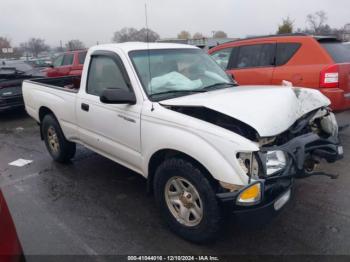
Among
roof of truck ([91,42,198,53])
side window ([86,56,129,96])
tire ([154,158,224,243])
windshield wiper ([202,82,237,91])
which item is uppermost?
roof of truck ([91,42,198,53])

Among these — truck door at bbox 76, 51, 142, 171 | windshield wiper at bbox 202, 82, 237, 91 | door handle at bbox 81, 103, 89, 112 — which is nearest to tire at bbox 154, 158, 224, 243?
truck door at bbox 76, 51, 142, 171

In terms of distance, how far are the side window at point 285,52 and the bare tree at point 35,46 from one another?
65.2 m

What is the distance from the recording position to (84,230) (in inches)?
132

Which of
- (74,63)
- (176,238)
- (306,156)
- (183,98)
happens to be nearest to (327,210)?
(306,156)

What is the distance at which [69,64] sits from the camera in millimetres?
12992

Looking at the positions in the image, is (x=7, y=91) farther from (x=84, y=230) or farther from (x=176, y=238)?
(x=176, y=238)

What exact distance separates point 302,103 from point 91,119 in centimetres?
244

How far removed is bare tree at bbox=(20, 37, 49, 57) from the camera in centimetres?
6475

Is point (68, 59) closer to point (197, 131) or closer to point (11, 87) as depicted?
point (11, 87)

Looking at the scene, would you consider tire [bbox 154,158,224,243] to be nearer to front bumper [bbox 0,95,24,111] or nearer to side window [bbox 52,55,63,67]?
front bumper [bbox 0,95,24,111]

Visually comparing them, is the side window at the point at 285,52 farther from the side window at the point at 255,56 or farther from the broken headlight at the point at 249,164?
the broken headlight at the point at 249,164

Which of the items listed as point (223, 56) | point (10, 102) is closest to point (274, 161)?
point (223, 56)

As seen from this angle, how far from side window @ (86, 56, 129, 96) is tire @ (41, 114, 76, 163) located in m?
1.19

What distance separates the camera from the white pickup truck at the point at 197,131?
2.62 meters
